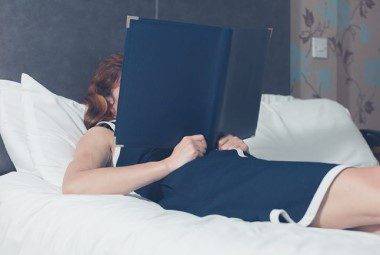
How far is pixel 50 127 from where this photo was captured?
176 centimetres

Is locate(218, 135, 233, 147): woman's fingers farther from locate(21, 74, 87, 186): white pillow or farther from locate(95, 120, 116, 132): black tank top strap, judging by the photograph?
locate(21, 74, 87, 186): white pillow

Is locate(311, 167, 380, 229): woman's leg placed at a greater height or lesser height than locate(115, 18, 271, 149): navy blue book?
lesser

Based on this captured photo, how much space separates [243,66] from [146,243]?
0.62 m

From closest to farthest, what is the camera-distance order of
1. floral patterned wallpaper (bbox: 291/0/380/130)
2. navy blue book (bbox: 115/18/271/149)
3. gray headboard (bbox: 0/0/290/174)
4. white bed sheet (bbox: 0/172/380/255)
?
white bed sheet (bbox: 0/172/380/255), navy blue book (bbox: 115/18/271/149), gray headboard (bbox: 0/0/290/174), floral patterned wallpaper (bbox: 291/0/380/130)

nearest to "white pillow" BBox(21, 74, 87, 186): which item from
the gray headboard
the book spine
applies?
the gray headboard

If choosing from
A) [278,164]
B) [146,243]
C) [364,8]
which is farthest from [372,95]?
[146,243]

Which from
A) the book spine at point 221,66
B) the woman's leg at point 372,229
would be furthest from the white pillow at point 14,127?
the woman's leg at point 372,229

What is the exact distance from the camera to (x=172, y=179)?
1.40 metres

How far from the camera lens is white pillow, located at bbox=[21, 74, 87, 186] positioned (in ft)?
5.45

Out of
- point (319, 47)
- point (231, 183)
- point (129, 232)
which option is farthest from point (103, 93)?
point (319, 47)

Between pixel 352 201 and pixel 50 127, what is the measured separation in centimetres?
102

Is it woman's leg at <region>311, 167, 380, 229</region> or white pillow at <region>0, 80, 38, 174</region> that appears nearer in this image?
woman's leg at <region>311, 167, 380, 229</region>

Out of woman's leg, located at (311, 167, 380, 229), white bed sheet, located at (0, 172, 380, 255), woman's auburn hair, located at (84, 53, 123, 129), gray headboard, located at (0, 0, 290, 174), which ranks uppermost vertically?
gray headboard, located at (0, 0, 290, 174)

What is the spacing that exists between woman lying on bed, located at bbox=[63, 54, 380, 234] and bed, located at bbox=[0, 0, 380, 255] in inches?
2.6
